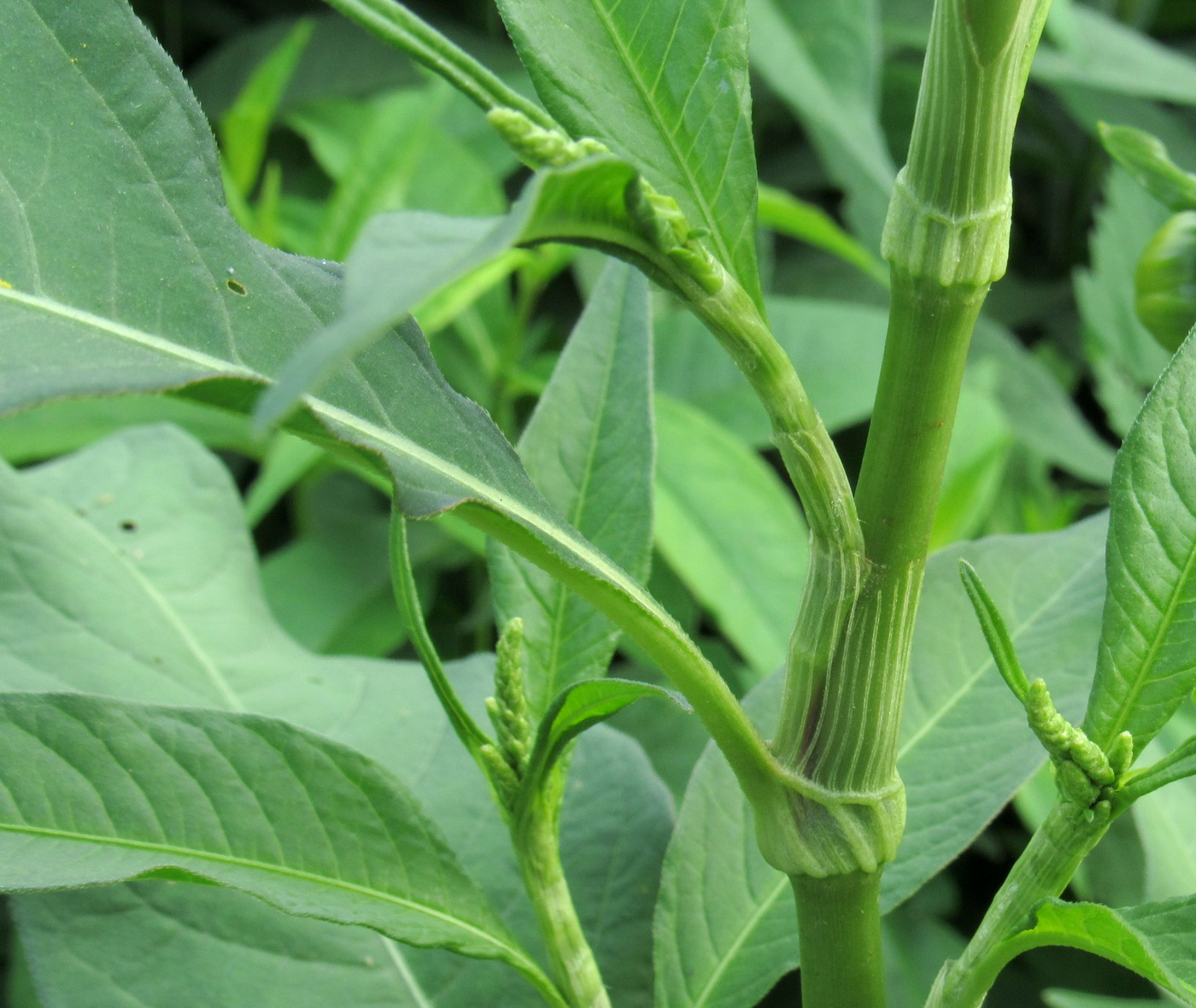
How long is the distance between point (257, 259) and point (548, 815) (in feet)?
0.47

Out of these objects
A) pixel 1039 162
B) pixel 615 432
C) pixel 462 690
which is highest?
pixel 1039 162

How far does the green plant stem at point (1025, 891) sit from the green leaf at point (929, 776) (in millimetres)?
62

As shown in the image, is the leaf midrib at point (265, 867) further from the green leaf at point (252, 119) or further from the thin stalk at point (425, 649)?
the green leaf at point (252, 119)

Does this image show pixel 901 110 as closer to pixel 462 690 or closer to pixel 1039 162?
pixel 1039 162

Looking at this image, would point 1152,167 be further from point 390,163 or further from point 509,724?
point 390,163

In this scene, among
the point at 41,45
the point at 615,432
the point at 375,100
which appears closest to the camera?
the point at 41,45

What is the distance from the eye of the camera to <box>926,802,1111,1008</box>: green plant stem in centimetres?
26

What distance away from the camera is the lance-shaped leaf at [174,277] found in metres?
0.23

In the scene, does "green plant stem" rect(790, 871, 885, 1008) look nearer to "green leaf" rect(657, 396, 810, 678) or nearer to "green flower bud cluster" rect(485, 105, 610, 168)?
"green flower bud cluster" rect(485, 105, 610, 168)

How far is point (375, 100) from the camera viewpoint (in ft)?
3.48

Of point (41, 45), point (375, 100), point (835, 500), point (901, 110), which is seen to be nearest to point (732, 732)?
point (835, 500)

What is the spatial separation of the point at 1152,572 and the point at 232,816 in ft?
0.67

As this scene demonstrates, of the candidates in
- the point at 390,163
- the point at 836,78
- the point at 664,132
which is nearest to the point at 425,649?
the point at 664,132

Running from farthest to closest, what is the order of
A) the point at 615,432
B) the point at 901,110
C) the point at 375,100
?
1. the point at 901,110
2. the point at 375,100
3. the point at 615,432
